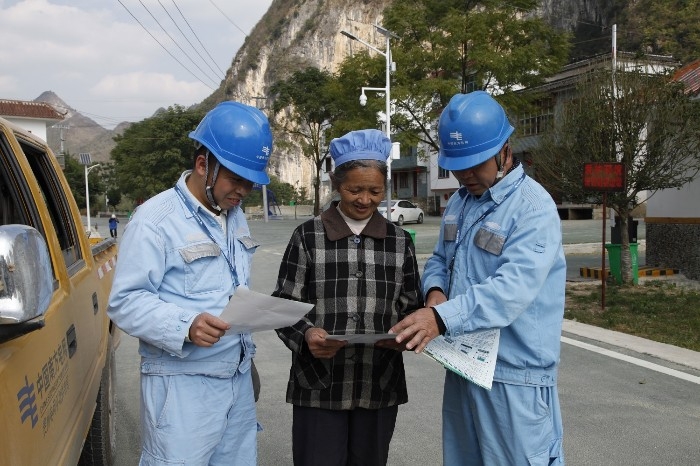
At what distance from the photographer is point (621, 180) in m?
9.67

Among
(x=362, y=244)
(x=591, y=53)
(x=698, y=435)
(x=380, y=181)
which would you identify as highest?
(x=591, y=53)

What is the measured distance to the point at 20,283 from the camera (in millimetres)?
1358

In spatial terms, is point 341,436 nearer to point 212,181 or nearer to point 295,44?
point 212,181

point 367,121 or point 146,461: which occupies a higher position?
point 367,121

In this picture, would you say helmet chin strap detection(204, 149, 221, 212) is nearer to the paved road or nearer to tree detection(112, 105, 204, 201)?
the paved road

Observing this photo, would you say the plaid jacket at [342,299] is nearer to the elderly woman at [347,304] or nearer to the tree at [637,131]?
the elderly woman at [347,304]

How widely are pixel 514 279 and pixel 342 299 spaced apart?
63 centimetres

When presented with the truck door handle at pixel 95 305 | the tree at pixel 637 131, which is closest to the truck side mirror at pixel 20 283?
the truck door handle at pixel 95 305

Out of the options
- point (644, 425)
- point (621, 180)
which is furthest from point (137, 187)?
point (644, 425)

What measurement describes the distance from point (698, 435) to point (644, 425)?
325mm

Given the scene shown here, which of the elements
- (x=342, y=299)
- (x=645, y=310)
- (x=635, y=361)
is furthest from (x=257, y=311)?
(x=645, y=310)

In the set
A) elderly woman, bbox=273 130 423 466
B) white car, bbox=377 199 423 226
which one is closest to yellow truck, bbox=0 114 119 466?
elderly woman, bbox=273 130 423 466

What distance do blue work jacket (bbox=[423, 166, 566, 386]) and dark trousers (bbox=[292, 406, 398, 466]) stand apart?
0.51 meters

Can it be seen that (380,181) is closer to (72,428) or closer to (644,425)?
(72,428)
